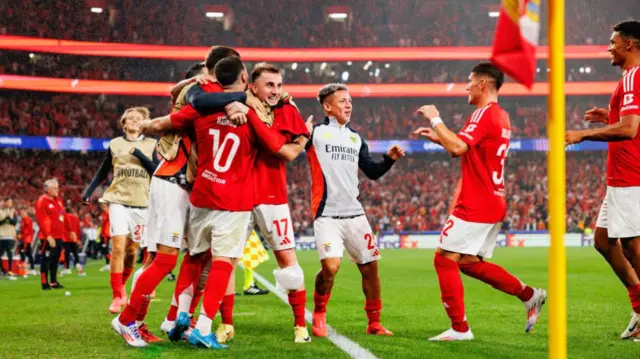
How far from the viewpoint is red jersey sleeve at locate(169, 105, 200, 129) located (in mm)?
5789

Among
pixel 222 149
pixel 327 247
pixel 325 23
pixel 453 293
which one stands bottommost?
pixel 453 293

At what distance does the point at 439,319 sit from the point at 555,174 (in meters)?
5.11

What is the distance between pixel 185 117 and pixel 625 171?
3.50 m

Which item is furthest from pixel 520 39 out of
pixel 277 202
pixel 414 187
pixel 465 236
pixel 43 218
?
pixel 414 187

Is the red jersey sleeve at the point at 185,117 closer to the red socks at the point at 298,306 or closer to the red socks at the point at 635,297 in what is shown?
the red socks at the point at 298,306

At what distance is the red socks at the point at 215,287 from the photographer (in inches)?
219

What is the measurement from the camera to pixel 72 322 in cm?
791

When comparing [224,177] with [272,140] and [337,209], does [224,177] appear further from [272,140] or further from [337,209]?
[337,209]

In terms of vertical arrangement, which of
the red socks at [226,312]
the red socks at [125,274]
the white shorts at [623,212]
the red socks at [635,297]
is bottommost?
the red socks at [125,274]

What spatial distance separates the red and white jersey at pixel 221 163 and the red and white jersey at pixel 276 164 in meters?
0.41

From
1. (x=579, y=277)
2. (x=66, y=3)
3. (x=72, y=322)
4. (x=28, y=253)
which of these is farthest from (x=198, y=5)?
(x=72, y=322)

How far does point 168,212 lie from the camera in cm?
627

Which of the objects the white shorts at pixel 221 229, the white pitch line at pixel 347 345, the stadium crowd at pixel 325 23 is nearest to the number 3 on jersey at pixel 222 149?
the white shorts at pixel 221 229

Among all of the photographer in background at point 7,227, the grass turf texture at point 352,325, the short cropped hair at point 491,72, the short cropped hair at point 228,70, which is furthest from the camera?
the photographer in background at point 7,227
